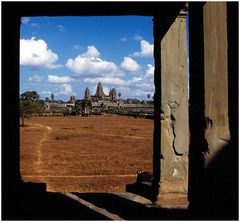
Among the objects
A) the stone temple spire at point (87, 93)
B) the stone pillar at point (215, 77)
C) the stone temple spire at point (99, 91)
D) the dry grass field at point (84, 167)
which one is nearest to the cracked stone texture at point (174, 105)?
the stone pillar at point (215, 77)

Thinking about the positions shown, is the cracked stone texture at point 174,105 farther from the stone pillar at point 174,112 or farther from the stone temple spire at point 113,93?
the stone temple spire at point 113,93

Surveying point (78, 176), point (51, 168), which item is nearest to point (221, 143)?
point (78, 176)

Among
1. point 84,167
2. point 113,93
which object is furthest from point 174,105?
point 113,93

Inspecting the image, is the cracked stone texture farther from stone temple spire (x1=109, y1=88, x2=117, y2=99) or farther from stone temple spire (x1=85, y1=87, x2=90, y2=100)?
stone temple spire (x1=109, y1=88, x2=117, y2=99)

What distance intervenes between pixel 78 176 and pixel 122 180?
2054 mm

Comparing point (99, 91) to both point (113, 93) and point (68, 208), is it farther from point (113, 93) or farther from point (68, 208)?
point (68, 208)

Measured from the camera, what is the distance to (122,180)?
13047mm

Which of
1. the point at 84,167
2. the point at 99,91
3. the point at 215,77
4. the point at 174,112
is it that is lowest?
the point at 84,167

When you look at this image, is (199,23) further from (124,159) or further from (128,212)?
(124,159)

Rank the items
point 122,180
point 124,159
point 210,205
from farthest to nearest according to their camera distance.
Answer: point 124,159
point 122,180
point 210,205

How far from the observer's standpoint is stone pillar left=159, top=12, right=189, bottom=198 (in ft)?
20.1

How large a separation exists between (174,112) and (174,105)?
13 centimetres

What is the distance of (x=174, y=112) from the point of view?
6.21 metres

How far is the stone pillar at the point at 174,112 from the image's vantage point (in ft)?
20.1
